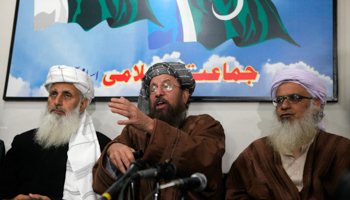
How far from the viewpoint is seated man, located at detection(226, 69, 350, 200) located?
6.17ft

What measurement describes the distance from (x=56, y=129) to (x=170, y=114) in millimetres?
1053

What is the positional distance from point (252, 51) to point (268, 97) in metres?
0.47

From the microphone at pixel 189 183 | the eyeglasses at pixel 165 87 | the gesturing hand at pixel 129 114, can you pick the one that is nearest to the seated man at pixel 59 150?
the eyeglasses at pixel 165 87

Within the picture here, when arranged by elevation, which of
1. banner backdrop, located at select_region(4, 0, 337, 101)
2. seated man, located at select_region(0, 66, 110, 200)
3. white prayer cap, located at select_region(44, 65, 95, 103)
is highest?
banner backdrop, located at select_region(4, 0, 337, 101)

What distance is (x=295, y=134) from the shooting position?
2080 millimetres

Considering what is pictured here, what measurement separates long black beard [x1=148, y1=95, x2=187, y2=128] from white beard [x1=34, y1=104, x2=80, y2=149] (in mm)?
757

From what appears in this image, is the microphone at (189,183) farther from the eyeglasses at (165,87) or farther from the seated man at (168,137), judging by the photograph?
the eyeglasses at (165,87)

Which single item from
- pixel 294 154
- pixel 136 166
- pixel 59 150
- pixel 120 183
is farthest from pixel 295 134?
pixel 59 150

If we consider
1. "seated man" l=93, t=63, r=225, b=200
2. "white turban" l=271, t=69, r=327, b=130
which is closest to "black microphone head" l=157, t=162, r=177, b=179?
"seated man" l=93, t=63, r=225, b=200

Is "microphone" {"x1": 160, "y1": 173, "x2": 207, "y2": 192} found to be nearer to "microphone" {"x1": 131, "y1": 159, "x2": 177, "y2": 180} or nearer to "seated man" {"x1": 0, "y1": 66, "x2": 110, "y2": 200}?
"microphone" {"x1": 131, "y1": 159, "x2": 177, "y2": 180}

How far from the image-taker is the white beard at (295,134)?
6.82ft

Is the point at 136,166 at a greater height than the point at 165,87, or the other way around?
the point at 165,87

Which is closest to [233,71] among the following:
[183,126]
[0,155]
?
[183,126]

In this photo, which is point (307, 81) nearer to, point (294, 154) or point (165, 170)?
point (294, 154)
